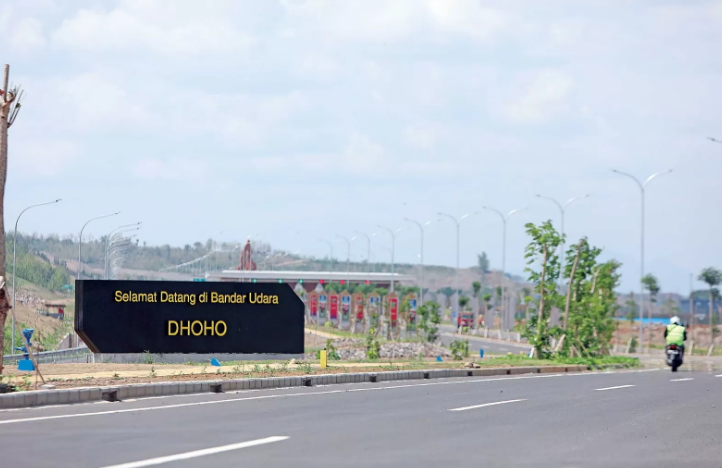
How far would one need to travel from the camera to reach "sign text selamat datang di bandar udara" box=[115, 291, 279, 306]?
108ft

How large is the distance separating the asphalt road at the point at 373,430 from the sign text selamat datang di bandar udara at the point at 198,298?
1399 centimetres

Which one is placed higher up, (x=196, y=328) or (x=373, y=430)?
(x=196, y=328)

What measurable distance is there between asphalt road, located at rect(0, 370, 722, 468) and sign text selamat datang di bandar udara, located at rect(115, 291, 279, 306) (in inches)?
551

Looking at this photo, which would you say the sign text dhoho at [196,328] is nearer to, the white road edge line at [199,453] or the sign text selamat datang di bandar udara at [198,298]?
the sign text selamat datang di bandar udara at [198,298]

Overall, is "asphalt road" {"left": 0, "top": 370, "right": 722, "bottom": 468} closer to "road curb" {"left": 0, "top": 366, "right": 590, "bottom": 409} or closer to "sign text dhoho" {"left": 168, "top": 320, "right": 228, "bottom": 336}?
"road curb" {"left": 0, "top": 366, "right": 590, "bottom": 409}

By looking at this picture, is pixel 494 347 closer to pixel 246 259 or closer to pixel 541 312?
pixel 541 312

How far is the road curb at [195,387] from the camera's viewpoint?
15675mm

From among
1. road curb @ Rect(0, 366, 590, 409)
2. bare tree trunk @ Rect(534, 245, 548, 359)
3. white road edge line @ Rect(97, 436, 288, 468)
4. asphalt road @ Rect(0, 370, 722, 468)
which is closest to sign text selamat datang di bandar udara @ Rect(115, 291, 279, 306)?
bare tree trunk @ Rect(534, 245, 548, 359)

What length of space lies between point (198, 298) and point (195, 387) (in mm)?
14865

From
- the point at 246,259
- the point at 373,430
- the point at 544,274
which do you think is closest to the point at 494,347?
the point at 544,274

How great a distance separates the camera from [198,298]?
3366cm

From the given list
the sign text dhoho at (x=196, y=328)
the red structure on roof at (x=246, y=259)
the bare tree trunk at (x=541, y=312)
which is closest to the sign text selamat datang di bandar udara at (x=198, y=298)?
the sign text dhoho at (x=196, y=328)

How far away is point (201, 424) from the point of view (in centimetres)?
1341

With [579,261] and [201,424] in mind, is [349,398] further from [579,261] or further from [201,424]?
[579,261]
